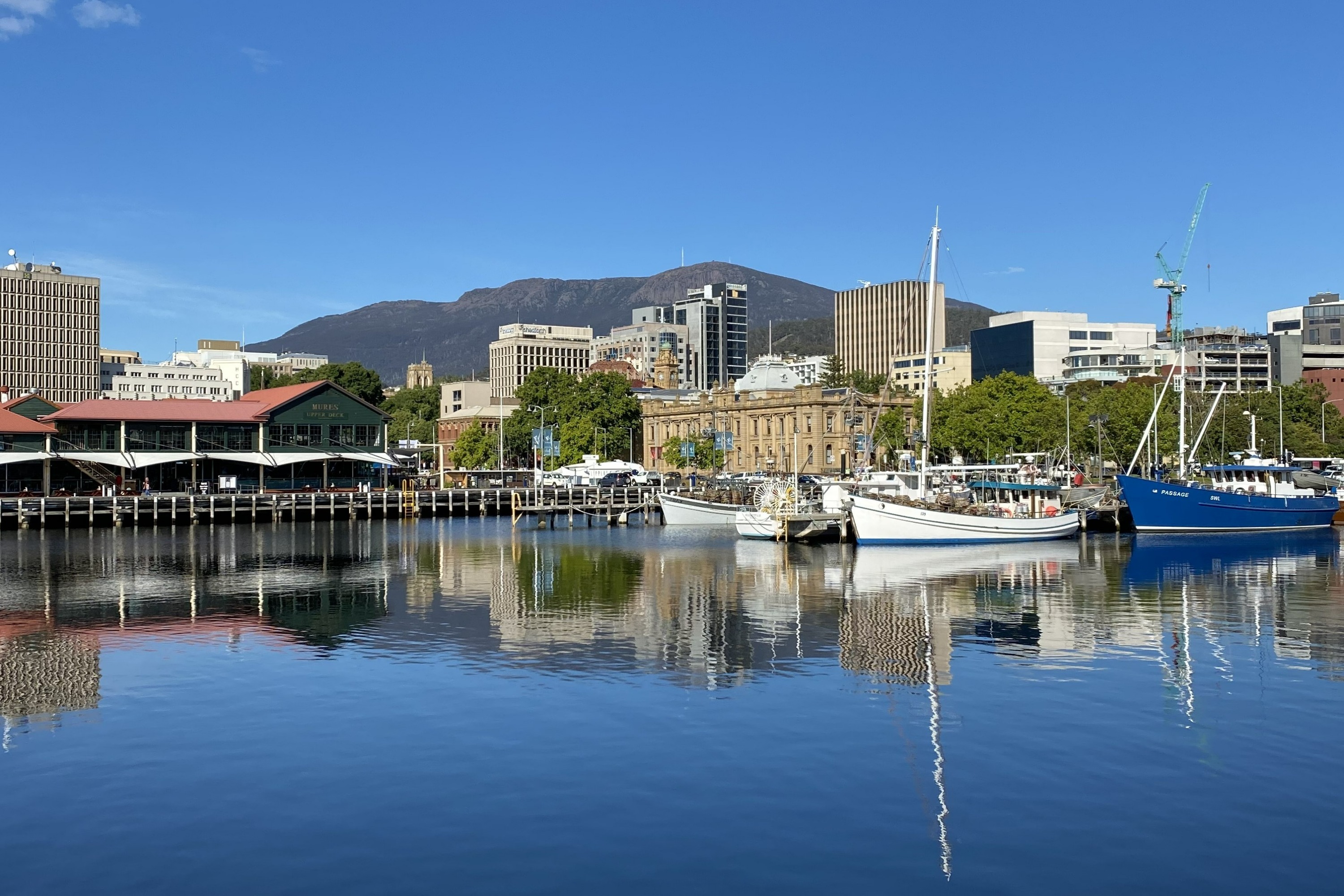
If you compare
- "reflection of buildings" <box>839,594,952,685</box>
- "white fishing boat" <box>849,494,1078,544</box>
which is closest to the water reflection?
"reflection of buildings" <box>839,594,952,685</box>

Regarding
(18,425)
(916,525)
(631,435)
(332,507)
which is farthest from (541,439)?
(916,525)

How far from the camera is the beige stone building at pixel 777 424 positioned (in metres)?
155

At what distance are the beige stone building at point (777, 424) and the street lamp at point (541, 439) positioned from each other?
52.3ft

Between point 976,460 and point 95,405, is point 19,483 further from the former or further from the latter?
point 976,460

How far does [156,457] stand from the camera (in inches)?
4370

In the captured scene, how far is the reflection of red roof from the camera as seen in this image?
4178 inches

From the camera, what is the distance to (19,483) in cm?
10931

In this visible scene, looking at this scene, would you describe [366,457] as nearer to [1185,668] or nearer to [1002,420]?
[1002,420]

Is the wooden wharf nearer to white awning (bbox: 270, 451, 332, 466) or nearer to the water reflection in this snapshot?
white awning (bbox: 270, 451, 332, 466)

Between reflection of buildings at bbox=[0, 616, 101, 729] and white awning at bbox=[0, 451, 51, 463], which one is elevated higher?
white awning at bbox=[0, 451, 51, 463]

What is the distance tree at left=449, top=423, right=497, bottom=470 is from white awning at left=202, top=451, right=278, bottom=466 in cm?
5176

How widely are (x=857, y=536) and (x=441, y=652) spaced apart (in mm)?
40000

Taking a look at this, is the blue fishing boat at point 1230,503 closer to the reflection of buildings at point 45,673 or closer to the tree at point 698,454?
the tree at point 698,454

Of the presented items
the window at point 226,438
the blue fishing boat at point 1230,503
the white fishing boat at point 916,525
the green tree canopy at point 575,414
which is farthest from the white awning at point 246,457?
the blue fishing boat at point 1230,503
